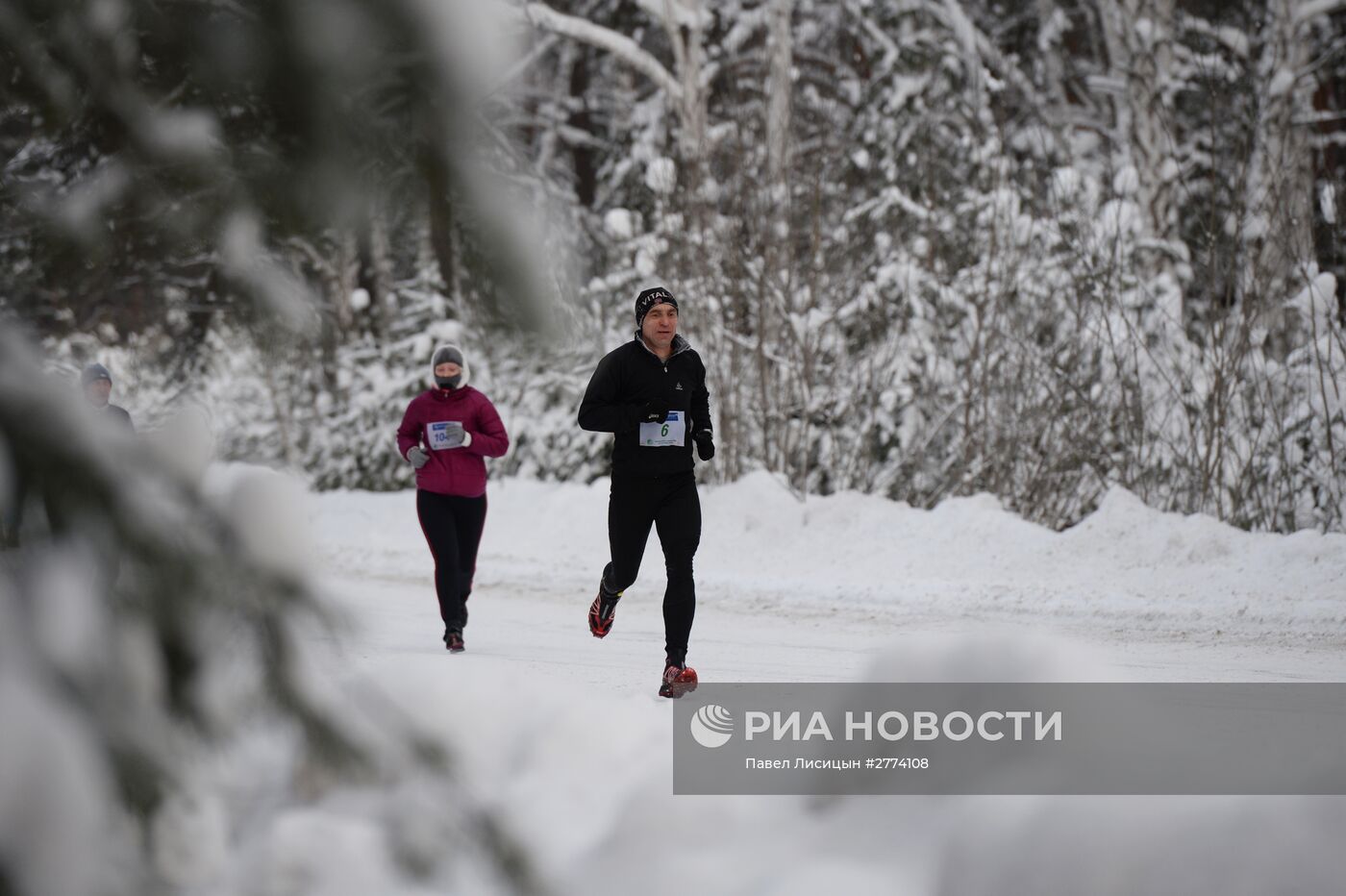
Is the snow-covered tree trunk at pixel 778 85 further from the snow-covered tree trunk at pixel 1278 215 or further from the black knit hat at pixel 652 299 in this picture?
the black knit hat at pixel 652 299

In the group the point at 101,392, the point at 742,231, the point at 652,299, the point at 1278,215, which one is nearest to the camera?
the point at 101,392

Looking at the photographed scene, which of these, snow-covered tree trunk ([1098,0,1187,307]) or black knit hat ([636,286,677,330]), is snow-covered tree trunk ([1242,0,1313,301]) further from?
black knit hat ([636,286,677,330])

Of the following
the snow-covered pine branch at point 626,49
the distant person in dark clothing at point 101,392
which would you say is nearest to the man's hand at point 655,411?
the distant person in dark clothing at point 101,392

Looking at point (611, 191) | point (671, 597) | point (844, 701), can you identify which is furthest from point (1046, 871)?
point (611, 191)

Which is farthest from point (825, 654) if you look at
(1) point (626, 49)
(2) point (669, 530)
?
Answer: (1) point (626, 49)

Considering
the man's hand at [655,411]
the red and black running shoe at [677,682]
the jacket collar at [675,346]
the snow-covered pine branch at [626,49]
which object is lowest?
the red and black running shoe at [677,682]

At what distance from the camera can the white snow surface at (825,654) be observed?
6.68 ft

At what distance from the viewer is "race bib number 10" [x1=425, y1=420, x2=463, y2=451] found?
22.2 ft

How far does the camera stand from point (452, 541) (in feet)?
22.3

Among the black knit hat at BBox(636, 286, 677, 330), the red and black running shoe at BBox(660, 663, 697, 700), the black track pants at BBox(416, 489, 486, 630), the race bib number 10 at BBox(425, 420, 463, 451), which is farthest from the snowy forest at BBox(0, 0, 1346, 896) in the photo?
the black knit hat at BBox(636, 286, 677, 330)

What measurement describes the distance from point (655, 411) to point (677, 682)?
4.03 feet
